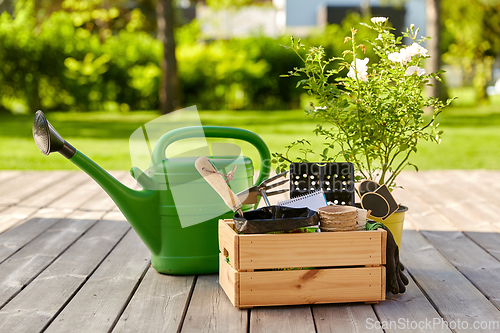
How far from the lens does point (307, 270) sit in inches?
69.2

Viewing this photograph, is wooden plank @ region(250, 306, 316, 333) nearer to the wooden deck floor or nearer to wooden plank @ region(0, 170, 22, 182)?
the wooden deck floor

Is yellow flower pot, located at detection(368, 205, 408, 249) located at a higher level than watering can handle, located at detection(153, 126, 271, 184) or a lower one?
lower

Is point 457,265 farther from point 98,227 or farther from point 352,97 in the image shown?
point 98,227

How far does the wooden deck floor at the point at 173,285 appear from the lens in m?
1.68

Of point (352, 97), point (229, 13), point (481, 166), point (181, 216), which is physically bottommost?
point (481, 166)

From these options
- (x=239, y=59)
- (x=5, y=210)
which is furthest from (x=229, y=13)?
(x=5, y=210)

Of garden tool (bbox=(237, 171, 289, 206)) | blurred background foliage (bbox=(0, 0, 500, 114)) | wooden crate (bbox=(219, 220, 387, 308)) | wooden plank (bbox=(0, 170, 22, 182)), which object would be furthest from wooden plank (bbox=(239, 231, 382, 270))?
blurred background foliage (bbox=(0, 0, 500, 114))

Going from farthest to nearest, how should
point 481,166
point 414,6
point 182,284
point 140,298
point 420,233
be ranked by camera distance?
point 414,6, point 481,166, point 420,233, point 182,284, point 140,298

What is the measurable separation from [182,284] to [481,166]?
3861 mm

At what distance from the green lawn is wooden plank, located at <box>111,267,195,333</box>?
10.1ft

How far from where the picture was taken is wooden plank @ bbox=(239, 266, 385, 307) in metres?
1.75

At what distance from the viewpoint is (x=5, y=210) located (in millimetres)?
3254

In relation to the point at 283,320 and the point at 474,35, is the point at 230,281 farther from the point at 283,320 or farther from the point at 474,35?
the point at 474,35

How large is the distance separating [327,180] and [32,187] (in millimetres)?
2680
